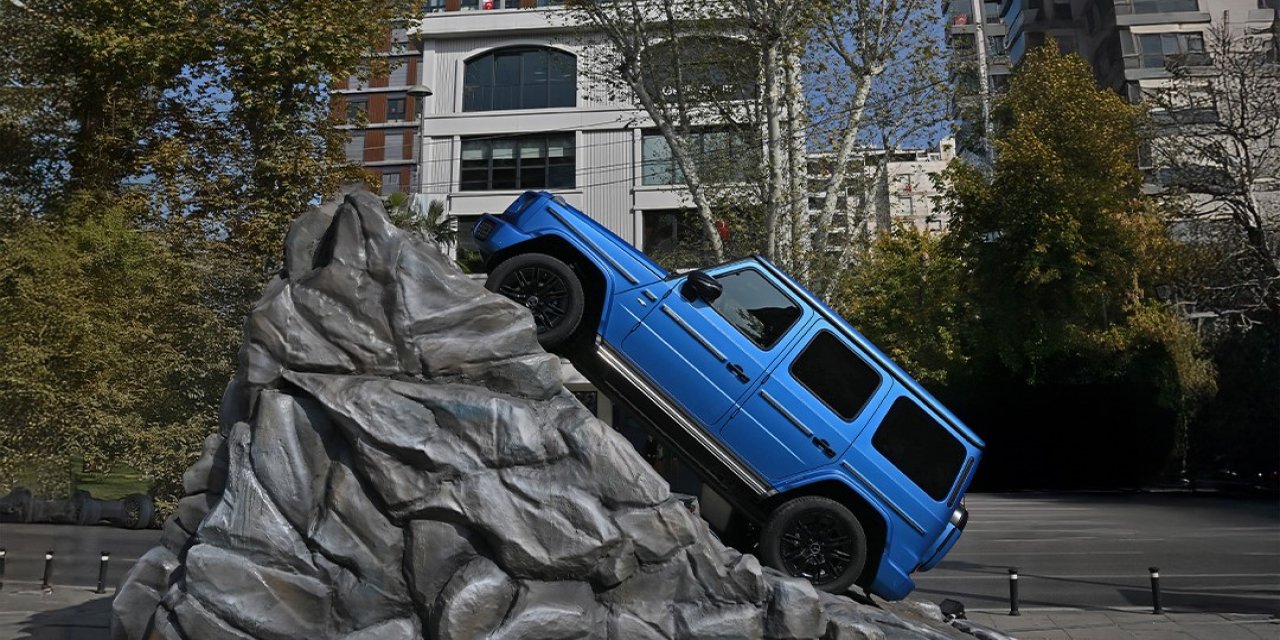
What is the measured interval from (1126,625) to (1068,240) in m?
17.8

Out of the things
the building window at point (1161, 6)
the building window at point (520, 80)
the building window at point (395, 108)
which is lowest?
the building window at point (520, 80)

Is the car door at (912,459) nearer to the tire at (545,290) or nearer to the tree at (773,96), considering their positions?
the tire at (545,290)

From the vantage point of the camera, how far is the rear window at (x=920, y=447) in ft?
A: 23.9

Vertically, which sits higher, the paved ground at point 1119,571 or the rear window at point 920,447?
the rear window at point 920,447

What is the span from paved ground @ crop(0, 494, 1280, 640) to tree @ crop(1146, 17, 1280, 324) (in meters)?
5.04

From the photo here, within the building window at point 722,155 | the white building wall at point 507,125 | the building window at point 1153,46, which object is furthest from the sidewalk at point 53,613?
the building window at point 1153,46

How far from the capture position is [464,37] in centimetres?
3095

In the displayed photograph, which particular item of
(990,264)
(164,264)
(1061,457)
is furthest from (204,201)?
(1061,457)

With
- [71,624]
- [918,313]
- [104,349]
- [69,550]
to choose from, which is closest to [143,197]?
[104,349]

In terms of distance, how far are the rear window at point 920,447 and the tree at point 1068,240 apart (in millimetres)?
21206

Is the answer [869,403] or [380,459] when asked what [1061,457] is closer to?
[869,403]

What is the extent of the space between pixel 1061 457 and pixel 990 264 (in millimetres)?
7374

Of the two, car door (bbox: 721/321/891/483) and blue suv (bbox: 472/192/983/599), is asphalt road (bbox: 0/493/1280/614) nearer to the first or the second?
blue suv (bbox: 472/192/983/599)

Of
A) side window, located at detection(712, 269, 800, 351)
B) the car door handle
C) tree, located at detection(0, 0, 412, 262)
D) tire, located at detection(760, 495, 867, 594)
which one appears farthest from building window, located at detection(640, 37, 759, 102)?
tire, located at detection(760, 495, 867, 594)
